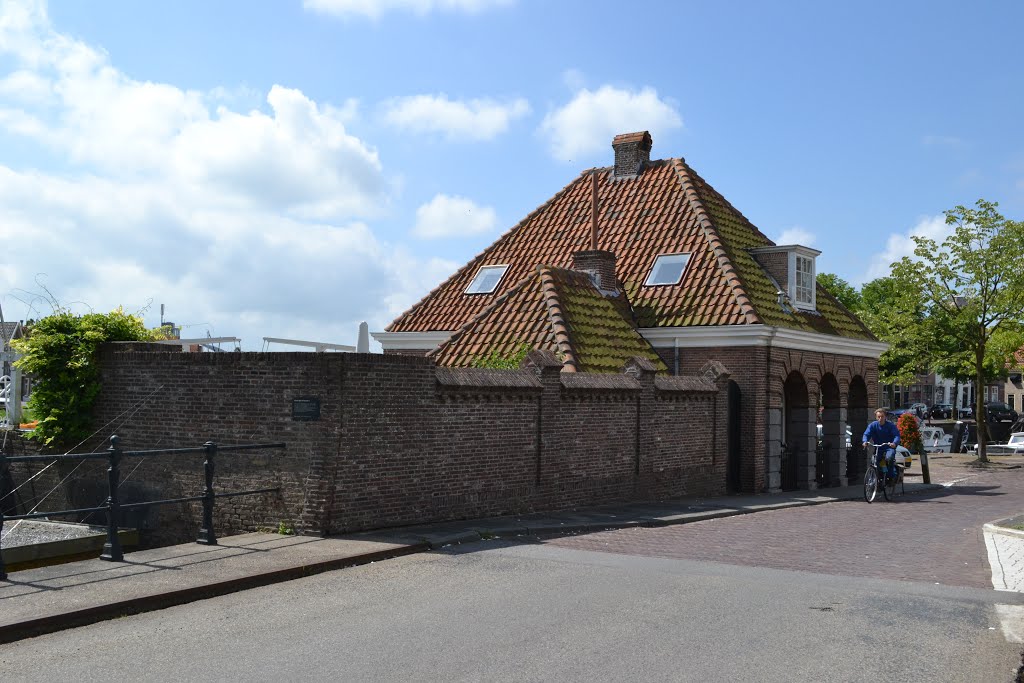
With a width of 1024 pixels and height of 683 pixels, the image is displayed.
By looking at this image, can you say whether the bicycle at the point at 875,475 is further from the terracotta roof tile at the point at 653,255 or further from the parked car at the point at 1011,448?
the parked car at the point at 1011,448

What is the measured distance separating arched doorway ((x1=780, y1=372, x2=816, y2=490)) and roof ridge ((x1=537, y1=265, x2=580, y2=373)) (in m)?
7.00

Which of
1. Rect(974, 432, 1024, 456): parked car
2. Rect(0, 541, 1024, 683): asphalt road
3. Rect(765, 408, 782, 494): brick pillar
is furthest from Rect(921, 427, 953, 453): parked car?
Rect(0, 541, 1024, 683): asphalt road

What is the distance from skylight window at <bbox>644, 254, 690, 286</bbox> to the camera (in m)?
24.6

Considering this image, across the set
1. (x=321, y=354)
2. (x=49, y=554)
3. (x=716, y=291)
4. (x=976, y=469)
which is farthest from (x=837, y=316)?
(x=49, y=554)

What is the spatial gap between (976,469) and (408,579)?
3110 centimetres

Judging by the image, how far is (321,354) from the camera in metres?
12.6

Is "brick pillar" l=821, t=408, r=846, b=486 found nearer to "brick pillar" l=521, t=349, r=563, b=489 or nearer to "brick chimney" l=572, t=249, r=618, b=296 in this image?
"brick chimney" l=572, t=249, r=618, b=296

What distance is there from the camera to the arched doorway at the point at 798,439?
81.0 feet

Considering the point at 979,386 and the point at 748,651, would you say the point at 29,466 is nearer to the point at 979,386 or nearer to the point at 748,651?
the point at 748,651

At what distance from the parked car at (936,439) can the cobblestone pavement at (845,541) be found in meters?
28.5

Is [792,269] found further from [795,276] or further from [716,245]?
[716,245]

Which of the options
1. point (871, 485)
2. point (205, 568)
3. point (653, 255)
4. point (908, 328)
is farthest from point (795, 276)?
point (205, 568)

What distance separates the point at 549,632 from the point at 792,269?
1979 centimetres

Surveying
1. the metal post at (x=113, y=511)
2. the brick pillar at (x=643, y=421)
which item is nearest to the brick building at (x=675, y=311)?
the brick pillar at (x=643, y=421)
